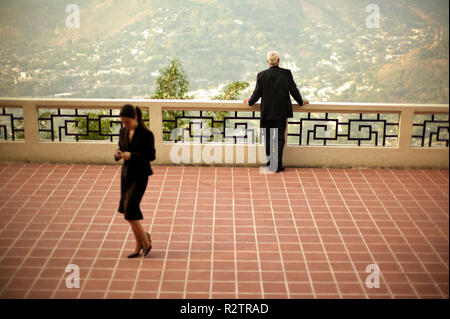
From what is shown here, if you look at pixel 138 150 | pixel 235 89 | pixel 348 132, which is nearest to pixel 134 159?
pixel 138 150

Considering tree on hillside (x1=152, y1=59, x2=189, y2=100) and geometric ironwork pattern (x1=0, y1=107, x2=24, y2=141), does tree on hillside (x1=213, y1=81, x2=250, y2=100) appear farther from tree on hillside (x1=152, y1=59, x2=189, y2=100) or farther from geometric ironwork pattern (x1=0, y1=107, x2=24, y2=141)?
geometric ironwork pattern (x1=0, y1=107, x2=24, y2=141)

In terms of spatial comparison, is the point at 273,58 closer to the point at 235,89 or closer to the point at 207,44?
the point at 235,89

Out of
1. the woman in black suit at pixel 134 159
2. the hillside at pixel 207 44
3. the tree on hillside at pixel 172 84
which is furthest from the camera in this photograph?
the hillside at pixel 207 44

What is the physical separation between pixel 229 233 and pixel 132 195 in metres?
1.30

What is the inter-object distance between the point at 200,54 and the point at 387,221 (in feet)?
101

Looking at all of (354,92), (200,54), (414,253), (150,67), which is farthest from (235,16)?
(414,253)

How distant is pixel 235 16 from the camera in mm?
37594

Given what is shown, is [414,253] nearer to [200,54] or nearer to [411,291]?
[411,291]

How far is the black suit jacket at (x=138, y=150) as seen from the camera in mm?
4605

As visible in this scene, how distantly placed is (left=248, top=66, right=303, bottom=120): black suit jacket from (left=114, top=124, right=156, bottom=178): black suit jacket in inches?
116

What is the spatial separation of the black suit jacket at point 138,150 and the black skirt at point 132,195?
0.16 ft

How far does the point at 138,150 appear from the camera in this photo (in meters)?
4.63

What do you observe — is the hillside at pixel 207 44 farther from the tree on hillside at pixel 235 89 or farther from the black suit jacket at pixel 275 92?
the black suit jacket at pixel 275 92

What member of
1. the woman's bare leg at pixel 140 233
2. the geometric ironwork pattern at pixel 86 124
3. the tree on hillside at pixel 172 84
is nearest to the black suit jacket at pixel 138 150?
the woman's bare leg at pixel 140 233
